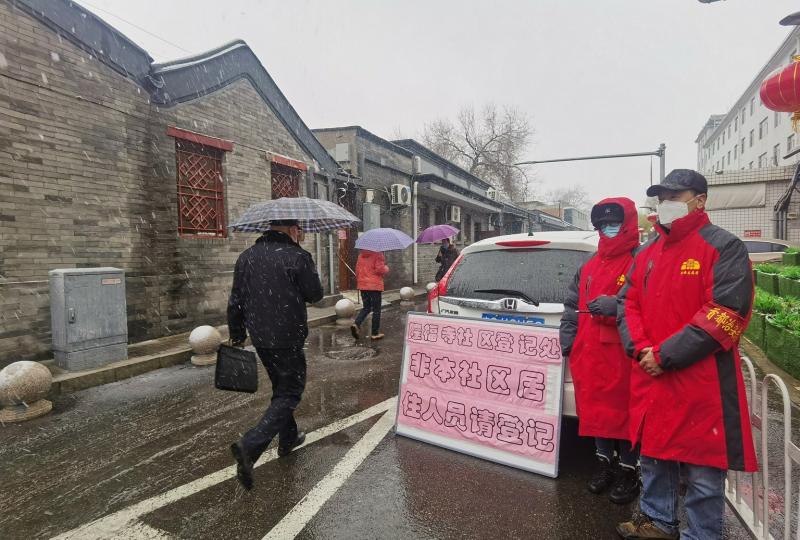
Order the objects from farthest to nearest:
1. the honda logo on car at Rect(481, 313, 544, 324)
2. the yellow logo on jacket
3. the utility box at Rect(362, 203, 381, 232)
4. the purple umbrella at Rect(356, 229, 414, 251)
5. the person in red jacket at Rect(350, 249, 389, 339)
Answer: the utility box at Rect(362, 203, 381, 232)
the person in red jacket at Rect(350, 249, 389, 339)
the purple umbrella at Rect(356, 229, 414, 251)
the honda logo on car at Rect(481, 313, 544, 324)
the yellow logo on jacket

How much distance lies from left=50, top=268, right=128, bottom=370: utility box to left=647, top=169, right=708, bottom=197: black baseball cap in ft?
21.7

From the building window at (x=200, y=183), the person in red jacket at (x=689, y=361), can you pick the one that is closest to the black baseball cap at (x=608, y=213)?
the person in red jacket at (x=689, y=361)

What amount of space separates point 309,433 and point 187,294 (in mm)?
5594

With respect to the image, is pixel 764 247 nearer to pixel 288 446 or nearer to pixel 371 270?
pixel 371 270

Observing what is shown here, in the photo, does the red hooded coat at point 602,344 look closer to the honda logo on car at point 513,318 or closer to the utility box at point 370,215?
the honda logo on car at point 513,318

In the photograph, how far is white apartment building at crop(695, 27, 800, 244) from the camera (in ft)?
58.0

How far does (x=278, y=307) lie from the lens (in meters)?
3.32

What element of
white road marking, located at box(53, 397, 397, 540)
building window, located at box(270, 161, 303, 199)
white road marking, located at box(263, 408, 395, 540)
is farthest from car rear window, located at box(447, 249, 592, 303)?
building window, located at box(270, 161, 303, 199)

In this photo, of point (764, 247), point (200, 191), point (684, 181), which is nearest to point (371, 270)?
point (200, 191)

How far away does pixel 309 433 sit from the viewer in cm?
411

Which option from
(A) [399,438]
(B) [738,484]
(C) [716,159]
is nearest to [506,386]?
(A) [399,438]

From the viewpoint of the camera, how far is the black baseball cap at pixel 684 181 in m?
2.32

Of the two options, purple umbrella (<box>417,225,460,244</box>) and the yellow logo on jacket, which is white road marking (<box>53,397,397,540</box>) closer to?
the yellow logo on jacket

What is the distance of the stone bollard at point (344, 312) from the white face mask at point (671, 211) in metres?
8.06
